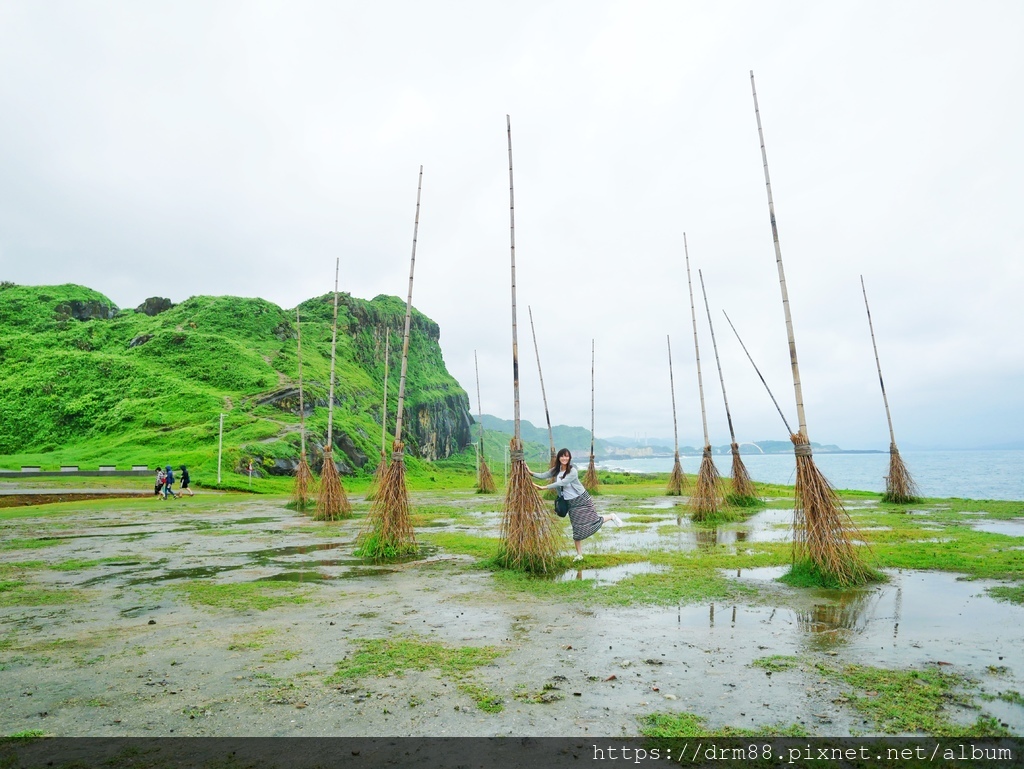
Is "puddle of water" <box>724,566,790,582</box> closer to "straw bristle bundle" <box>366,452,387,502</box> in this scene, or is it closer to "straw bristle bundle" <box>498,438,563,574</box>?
"straw bristle bundle" <box>498,438,563,574</box>

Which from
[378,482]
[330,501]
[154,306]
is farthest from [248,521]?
[154,306]

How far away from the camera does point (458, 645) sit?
233 inches

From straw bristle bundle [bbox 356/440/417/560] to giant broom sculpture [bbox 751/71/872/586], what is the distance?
741 centimetres

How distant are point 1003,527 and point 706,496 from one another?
24.6ft

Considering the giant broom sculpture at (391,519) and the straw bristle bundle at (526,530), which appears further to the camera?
the giant broom sculpture at (391,519)

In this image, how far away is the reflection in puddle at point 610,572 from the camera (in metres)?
9.17

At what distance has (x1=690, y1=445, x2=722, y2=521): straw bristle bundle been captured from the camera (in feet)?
57.4

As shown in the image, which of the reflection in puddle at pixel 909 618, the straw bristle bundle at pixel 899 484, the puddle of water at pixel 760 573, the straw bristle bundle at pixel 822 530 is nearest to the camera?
the reflection in puddle at pixel 909 618

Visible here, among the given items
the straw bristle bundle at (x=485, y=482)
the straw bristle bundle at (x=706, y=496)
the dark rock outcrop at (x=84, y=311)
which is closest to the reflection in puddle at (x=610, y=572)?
the straw bristle bundle at (x=706, y=496)

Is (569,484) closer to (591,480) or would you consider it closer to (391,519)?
(391,519)

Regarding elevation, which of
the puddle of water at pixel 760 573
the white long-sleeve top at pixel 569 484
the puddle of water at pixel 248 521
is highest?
the white long-sleeve top at pixel 569 484

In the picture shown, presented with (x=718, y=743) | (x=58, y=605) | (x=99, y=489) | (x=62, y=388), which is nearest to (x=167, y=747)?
(x=718, y=743)

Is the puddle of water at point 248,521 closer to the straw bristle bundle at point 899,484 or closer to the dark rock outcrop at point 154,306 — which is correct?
the straw bristle bundle at point 899,484

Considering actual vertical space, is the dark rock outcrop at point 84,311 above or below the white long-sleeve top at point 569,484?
above
